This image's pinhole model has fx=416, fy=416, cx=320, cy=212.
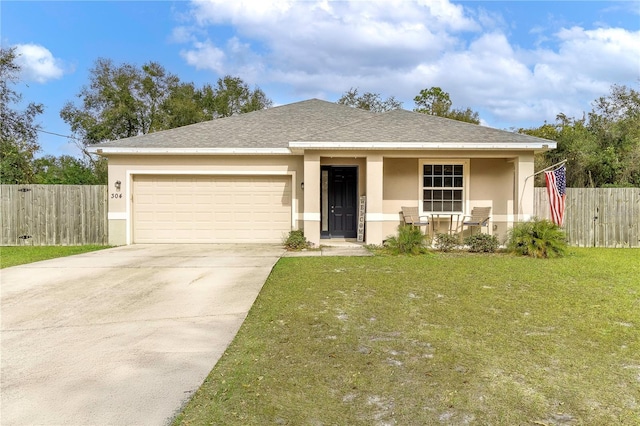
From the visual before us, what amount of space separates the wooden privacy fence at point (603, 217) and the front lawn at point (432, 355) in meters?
5.84

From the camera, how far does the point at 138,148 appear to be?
39.9 feet

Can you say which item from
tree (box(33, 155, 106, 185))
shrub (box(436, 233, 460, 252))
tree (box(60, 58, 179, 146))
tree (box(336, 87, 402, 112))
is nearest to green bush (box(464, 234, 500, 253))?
shrub (box(436, 233, 460, 252))

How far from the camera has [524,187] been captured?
36.6 feet

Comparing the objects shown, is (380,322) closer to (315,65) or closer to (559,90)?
(315,65)

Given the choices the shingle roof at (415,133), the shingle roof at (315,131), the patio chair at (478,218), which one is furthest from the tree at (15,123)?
the patio chair at (478,218)

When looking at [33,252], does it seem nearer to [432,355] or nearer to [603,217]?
[432,355]

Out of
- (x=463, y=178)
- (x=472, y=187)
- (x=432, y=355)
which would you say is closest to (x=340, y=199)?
(x=463, y=178)

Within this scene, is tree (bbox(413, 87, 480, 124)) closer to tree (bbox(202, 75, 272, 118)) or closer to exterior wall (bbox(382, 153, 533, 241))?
tree (bbox(202, 75, 272, 118))

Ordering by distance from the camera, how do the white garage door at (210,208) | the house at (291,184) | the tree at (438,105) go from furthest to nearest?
the tree at (438,105) < the white garage door at (210,208) < the house at (291,184)

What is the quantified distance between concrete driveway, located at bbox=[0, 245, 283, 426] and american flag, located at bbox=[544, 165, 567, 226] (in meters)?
7.27

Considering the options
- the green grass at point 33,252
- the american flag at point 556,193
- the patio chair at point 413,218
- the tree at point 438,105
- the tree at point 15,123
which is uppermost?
the tree at point 438,105

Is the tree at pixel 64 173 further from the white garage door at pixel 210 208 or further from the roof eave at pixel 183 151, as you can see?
the white garage door at pixel 210 208

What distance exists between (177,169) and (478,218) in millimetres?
8903

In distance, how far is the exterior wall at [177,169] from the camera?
1231 cm
